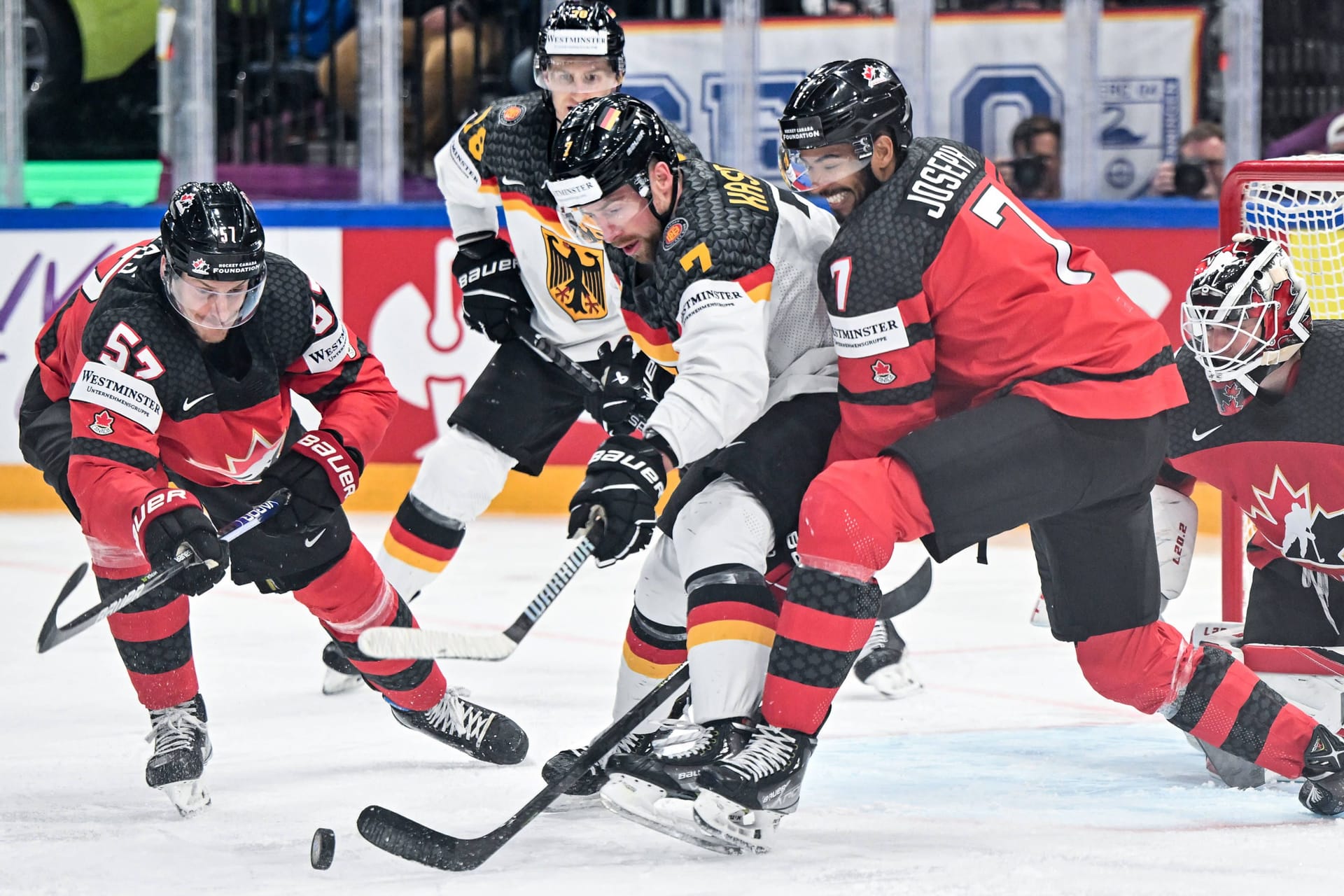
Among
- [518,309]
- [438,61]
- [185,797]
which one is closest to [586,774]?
[185,797]

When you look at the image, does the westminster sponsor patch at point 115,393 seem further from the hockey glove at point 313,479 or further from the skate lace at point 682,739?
the skate lace at point 682,739

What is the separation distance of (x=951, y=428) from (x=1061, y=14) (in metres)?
3.93

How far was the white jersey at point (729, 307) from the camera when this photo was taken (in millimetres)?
2209

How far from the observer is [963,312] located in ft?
7.47

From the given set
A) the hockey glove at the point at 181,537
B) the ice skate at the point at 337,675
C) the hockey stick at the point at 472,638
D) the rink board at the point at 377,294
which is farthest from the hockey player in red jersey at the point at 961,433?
the rink board at the point at 377,294

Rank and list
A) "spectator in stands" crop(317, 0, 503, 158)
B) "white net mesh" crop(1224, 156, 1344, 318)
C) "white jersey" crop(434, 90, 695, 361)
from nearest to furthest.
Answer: "white net mesh" crop(1224, 156, 1344, 318) → "white jersey" crop(434, 90, 695, 361) → "spectator in stands" crop(317, 0, 503, 158)

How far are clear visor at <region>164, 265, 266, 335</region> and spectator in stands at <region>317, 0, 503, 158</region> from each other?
3487 millimetres

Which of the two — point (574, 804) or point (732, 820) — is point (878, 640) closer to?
point (574, 804)

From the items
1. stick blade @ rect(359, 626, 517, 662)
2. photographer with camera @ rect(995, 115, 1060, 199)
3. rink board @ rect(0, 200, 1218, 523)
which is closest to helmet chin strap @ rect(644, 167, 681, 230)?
stick blade @ rect(359, 626, 517, 662)

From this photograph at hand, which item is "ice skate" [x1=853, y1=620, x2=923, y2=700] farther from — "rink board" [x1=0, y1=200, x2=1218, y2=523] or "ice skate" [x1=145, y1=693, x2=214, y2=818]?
"rink board" [x1=0, y1=200, x2=1218, y2=523]

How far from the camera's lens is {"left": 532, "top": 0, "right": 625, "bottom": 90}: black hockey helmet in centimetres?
343

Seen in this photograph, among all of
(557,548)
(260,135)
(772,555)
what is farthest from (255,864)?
(260,135)

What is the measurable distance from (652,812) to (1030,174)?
4.07 meters

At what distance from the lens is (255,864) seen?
2311 millimetres
